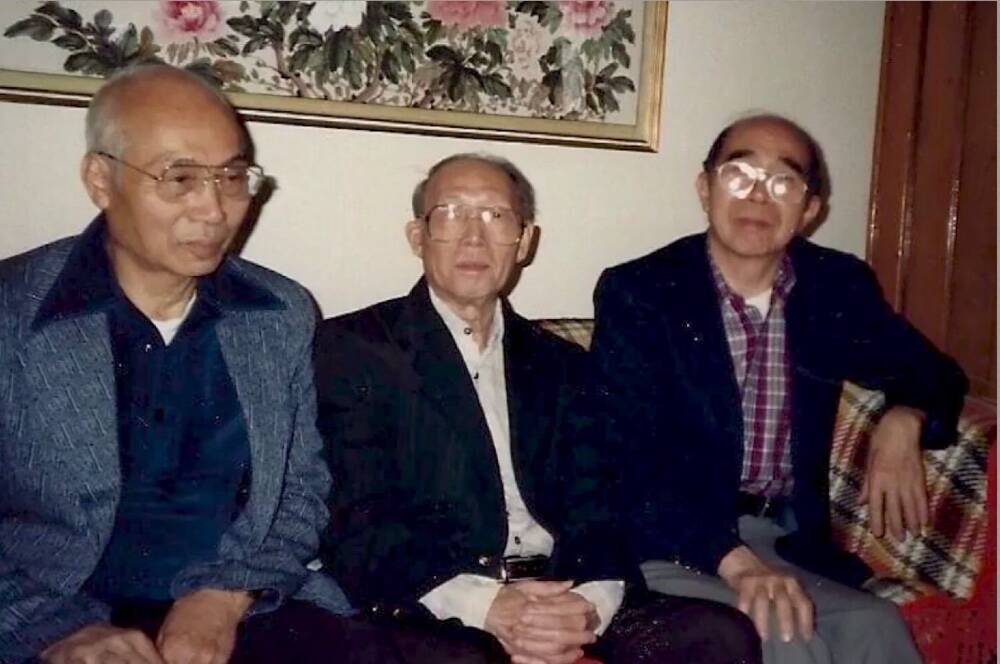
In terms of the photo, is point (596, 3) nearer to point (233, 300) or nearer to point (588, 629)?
point (233, 300)

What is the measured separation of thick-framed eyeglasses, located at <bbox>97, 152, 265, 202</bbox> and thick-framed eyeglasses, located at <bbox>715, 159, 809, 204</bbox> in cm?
101

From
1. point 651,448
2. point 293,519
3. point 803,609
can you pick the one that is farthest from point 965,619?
point 293,519

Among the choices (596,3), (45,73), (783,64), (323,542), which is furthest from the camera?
(783,64)

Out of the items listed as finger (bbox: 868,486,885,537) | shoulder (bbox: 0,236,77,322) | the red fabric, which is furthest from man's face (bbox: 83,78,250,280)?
the red fabric

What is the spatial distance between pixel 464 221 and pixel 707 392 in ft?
2.04

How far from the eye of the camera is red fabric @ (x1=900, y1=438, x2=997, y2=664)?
64.1 inches

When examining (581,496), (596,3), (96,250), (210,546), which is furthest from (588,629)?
(596,3)

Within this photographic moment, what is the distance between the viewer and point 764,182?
182cm

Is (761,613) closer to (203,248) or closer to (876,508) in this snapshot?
(876,508)

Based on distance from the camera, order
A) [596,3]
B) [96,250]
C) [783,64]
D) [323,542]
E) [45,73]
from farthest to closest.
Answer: [783,64] → [596,3] → [45,73] → [323,542] → [96,250]

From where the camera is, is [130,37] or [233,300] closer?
[233,300]

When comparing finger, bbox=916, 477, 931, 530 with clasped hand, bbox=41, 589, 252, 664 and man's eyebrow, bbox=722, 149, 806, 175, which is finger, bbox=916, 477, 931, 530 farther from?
clasped hand, bbox=41, 589, 252, 664

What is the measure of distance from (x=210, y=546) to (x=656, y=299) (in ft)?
3.33

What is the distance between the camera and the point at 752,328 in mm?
1850
